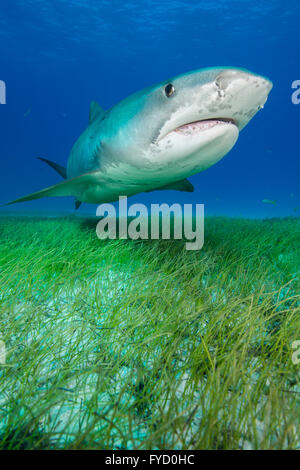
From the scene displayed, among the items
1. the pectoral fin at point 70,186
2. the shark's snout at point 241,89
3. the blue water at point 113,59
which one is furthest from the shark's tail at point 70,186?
the blue water at point 113,59

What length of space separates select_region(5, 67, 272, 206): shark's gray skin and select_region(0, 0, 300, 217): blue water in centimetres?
1777

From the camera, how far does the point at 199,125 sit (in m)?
2.21

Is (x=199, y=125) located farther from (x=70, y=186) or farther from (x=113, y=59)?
(x=113, y=59)

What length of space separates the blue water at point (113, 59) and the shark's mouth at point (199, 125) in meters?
18.9

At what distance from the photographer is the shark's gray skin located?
192cm

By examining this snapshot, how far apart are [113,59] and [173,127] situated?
258 feet

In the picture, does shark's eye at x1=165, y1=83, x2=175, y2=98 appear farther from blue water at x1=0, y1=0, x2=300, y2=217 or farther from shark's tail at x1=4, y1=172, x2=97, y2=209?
blue water at x1=0, y1=0, x2=300, y2=217

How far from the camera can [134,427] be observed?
0.97 metres

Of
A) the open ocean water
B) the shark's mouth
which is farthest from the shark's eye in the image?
the open ocean water

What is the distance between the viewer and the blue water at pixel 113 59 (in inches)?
1538

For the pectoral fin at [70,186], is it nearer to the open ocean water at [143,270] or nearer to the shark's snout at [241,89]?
the open ocean water at [143,270]

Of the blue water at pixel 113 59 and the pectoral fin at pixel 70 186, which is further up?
the blue water at pixel 113 59

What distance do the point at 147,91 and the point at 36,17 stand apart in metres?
53.6

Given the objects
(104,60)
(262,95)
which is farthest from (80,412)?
(104,60)
